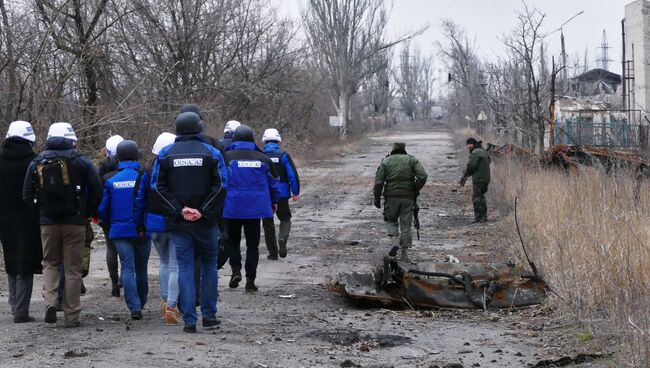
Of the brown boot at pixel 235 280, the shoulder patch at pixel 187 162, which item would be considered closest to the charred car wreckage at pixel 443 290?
the brown boot at pixel 235 280

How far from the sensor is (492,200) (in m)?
23.1

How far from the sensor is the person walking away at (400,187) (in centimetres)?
1482

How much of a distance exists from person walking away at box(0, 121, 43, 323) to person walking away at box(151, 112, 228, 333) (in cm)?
148

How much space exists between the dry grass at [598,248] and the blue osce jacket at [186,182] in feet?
10.7

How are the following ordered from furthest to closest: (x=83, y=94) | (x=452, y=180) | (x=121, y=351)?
(x=452, y=180)
(x=83, y=94)
(x=121, y=351)

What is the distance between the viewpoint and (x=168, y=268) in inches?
389

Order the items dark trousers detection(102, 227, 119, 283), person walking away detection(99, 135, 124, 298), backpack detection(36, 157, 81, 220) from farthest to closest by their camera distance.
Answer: dark trousers detection(102, 227, 119, 283) < person walking away detection(99, 135, 124, 298) < backpack detection(36, 157, 81, 220)

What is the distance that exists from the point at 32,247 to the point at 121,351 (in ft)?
7.05

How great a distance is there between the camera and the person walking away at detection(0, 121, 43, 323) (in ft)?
32.3


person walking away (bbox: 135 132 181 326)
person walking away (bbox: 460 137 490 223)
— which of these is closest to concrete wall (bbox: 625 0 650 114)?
person walking away (bbox: 460 137 490 223)

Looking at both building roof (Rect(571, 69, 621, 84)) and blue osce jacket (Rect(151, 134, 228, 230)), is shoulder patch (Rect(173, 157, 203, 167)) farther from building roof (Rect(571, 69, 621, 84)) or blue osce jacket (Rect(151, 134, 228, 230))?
building roof (Rect(571, 69, 621, 84))

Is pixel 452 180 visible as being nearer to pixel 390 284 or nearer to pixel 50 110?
pixel 50 110

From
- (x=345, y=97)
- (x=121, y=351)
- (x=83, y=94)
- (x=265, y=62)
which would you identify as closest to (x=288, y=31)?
(x=265, y=62)

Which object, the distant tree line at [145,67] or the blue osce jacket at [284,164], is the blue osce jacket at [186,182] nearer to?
the blue osce jacket at [284,164]
